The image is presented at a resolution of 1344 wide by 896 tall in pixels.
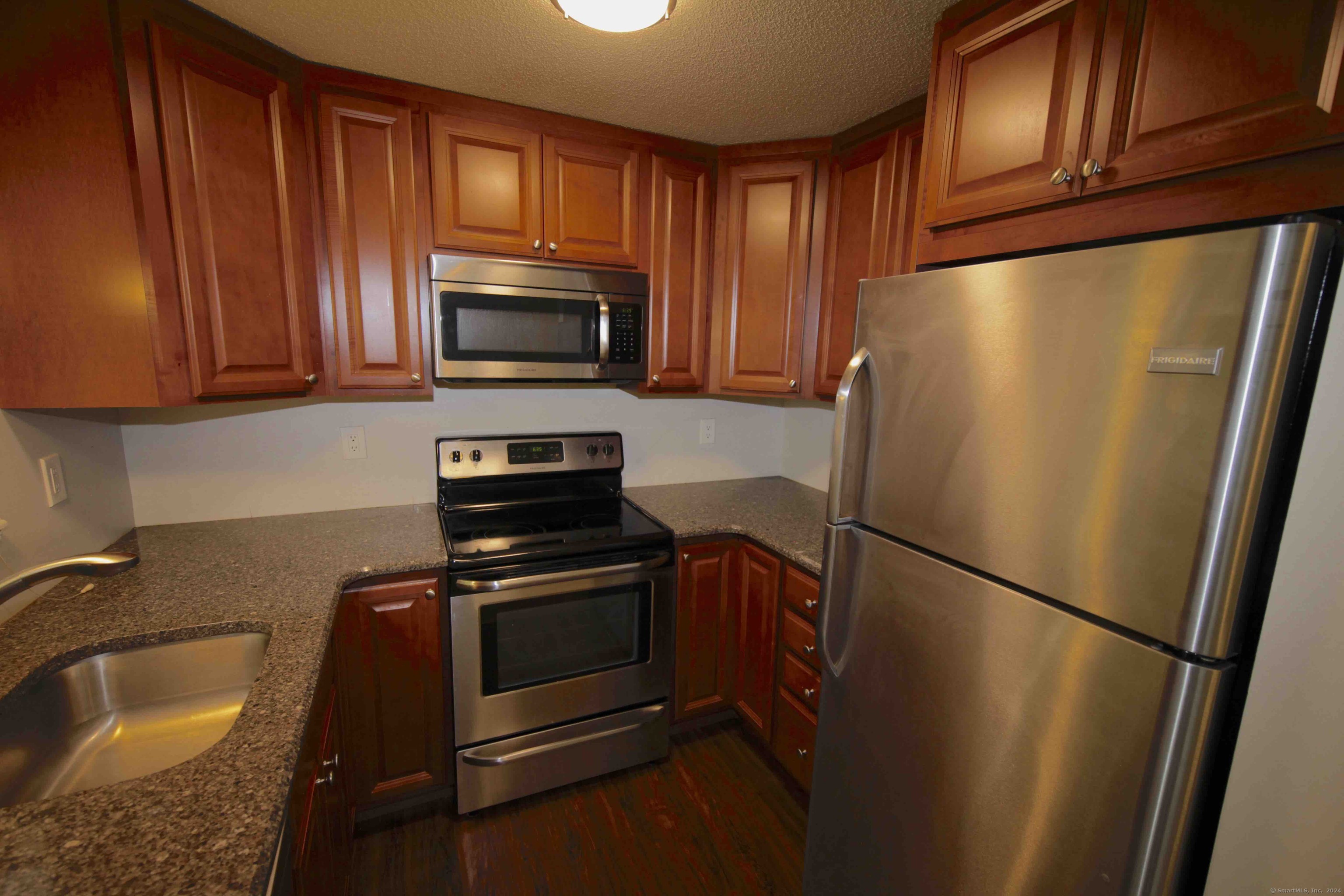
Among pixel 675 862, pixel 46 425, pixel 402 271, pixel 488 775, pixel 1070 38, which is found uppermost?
pixel 1070 38

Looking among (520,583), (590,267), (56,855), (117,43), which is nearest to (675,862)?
(520,583)

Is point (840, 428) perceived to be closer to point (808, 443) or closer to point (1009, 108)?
point (1009, 108)

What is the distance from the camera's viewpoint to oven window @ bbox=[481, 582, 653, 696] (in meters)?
1.74

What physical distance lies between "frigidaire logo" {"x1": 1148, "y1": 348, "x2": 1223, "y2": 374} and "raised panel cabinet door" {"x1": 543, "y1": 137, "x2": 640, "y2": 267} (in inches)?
62.5

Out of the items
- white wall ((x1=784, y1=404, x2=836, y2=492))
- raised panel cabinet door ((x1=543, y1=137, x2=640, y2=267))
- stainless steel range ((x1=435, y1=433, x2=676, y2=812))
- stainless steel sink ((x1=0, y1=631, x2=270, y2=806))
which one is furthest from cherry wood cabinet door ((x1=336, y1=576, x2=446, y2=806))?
white wall ((x1=784, y1=404, x2=836, y2=492))

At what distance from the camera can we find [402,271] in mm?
1733

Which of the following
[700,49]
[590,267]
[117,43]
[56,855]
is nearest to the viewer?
[56,855]

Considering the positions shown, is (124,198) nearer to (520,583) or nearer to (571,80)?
(571,80)

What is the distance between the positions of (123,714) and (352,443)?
3.55ft

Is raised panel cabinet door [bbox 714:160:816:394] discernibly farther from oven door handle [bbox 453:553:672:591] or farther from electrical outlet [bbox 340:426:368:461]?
electrical outlet [bbox 340:426:368:461]

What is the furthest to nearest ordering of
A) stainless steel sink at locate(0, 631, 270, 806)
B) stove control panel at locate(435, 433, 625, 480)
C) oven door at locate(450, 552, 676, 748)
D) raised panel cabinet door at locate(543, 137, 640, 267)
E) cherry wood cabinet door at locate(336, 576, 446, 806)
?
stove control panel at locate(435, 433, 625, 480) → raised panel cabinet door at locate(543, 137, 640, 267) → oven door at locate(450, 552, 676, 748) → cherry wood cabinet door at locate(336, 576, 446, 806) → stainless steel sink at locate(0, 631, 270, 806)

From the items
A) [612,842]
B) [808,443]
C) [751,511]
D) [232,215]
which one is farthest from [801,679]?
[232,215]

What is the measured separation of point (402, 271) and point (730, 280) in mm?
1157

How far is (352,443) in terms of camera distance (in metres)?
2.03
